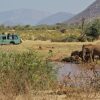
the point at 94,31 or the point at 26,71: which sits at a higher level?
the point at 26,71

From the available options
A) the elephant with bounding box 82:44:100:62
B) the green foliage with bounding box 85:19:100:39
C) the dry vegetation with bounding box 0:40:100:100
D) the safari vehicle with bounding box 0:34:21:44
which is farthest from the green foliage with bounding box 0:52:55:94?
the green foliage with bounding box 85:19:100:39

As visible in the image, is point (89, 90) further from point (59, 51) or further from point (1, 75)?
point (59, 51)

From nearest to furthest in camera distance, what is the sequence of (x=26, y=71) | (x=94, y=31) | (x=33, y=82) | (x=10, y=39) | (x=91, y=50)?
(x=33, y=82)
(x=26, y=71)
(x=91, y=50)
(x=10, y=39)
(x=94, y=31)

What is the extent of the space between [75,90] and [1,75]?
188 cm

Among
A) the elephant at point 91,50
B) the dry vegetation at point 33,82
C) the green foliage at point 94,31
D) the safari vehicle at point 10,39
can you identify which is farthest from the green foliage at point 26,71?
the green foliage at point 94,31

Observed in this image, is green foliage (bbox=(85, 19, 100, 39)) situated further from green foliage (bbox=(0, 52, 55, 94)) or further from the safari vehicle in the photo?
green foliage (bbox=(0, 52, 55, 94))

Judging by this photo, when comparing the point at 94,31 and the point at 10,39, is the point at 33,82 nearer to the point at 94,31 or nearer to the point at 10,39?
the point at 10,39

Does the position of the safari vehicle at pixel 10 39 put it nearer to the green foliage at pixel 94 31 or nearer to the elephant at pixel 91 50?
Result: the green foliage at pixel 94 31

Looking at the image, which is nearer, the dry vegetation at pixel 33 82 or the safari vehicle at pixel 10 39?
the dry vegetation at pixel 33 82

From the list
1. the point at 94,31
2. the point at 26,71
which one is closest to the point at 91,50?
the point at 94,31

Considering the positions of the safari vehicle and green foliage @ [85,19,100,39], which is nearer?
the safari vehicle

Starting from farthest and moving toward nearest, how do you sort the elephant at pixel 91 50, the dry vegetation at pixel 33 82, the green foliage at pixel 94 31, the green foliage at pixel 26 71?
the green foliage at pixel 94 31 → the elephant at pixel 91 50 → the green foliage at pixel 26 71 → the dry vegetation at pixel 33 82

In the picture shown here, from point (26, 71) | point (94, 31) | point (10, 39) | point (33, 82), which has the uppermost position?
point (26, 71)

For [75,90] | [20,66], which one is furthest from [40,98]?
[20,66]
